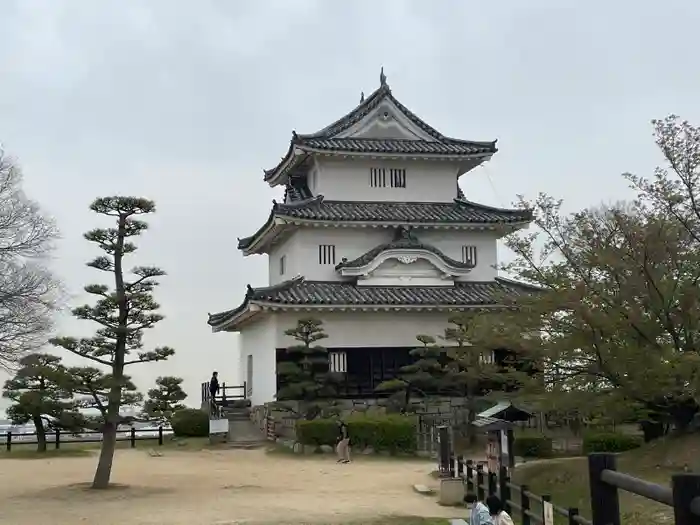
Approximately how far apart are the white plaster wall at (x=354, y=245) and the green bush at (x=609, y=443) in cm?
1118

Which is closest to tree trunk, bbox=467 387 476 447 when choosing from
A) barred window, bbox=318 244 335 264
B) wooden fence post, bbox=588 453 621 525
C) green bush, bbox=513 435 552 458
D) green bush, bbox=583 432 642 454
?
green bush, bbox=513 435 552 458

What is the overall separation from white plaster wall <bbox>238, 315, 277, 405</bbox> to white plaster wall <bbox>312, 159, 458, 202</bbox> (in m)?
5.87

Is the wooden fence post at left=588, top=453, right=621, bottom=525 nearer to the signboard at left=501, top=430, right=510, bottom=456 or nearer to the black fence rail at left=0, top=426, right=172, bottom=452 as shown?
the signboard at left=501, top=430, right=510, bottom=456

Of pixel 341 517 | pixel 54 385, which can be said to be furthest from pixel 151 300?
pixel 341 517

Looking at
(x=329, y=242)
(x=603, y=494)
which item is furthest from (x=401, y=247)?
(x=603, y=494)

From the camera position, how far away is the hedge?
78.7ft

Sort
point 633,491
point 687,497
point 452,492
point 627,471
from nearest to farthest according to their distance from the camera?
1. point 687,497
2. point 633,491
3. point 627,471
4. point 452,492

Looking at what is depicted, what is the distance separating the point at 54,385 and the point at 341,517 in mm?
8196

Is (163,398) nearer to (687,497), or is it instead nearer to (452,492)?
(452,492)

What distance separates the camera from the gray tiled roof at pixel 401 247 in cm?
3031

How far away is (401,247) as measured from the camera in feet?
100

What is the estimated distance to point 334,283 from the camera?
30.9 metres

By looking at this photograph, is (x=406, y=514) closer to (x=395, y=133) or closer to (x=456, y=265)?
(x=456, y=265)

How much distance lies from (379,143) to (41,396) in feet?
52.7
